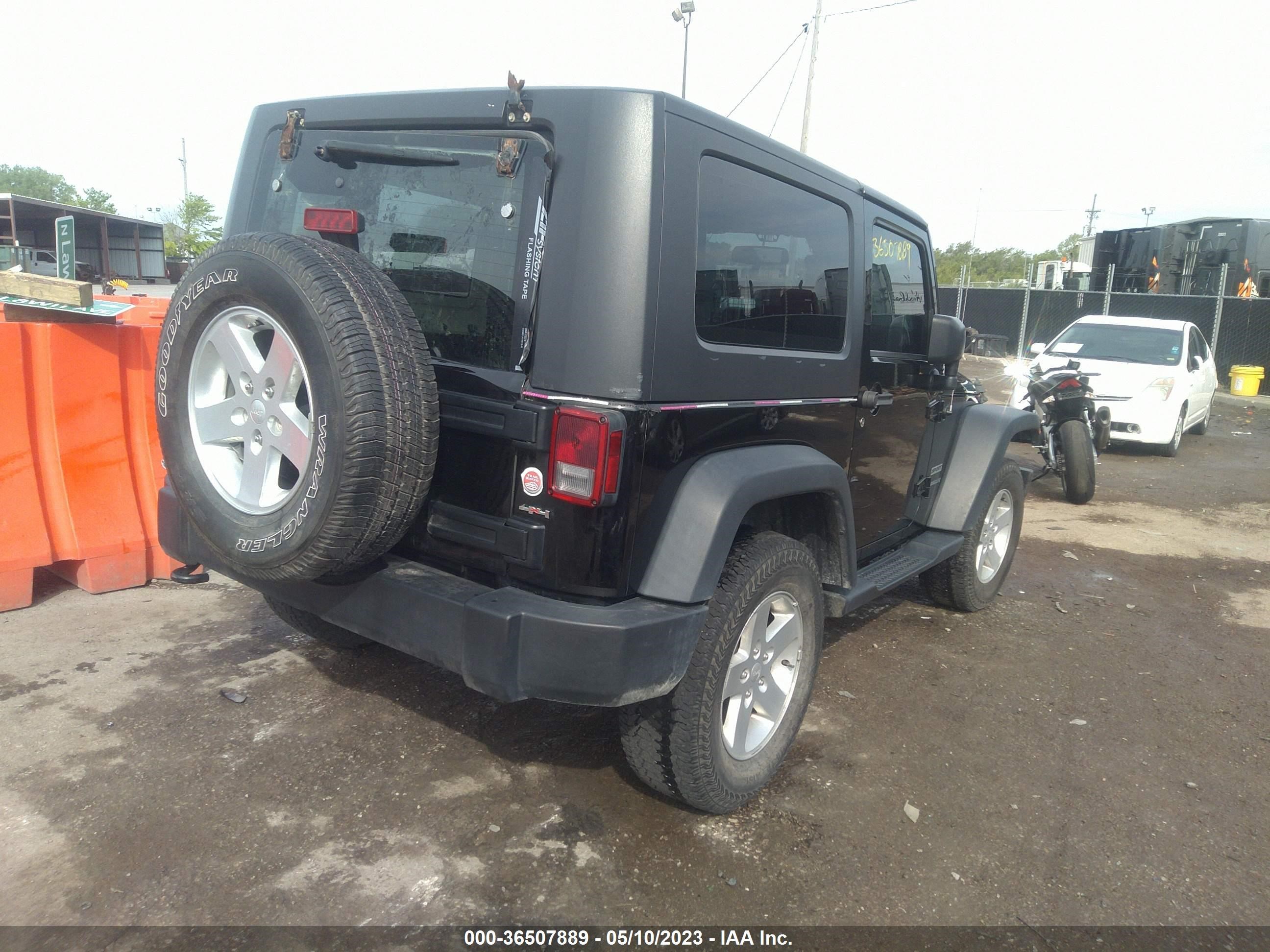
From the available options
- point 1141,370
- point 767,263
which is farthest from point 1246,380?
point 767,263

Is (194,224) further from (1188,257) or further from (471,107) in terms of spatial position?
(471,107)

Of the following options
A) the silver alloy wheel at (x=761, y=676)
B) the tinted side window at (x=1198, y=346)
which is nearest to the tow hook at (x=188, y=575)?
the silver alloy wheel at (x=761, y=676)

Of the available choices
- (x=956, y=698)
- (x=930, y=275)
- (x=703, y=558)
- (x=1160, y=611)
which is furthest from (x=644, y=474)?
(x=1160, y=611)

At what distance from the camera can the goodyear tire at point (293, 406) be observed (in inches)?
91.1

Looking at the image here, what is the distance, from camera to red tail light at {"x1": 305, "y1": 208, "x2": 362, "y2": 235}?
2816mm

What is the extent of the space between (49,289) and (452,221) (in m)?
2.60

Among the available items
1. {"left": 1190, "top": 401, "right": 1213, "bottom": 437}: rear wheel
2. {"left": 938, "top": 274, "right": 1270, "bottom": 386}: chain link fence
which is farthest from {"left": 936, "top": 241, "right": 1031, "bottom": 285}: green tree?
{"left": 1190, "top": 401, "right": 1213, "bottom": 437}: rear wheel

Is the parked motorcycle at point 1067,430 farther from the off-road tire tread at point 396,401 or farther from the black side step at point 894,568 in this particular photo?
the off-road tire tread at point 396,401

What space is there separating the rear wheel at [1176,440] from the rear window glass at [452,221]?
10.1 m

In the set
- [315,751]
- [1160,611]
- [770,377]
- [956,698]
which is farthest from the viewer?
[1160,611]

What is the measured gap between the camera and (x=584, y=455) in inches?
93.2

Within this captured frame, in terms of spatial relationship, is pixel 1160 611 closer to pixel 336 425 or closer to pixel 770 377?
pixel 770 377

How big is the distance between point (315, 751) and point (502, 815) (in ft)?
2.53

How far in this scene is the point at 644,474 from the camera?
2.48m
